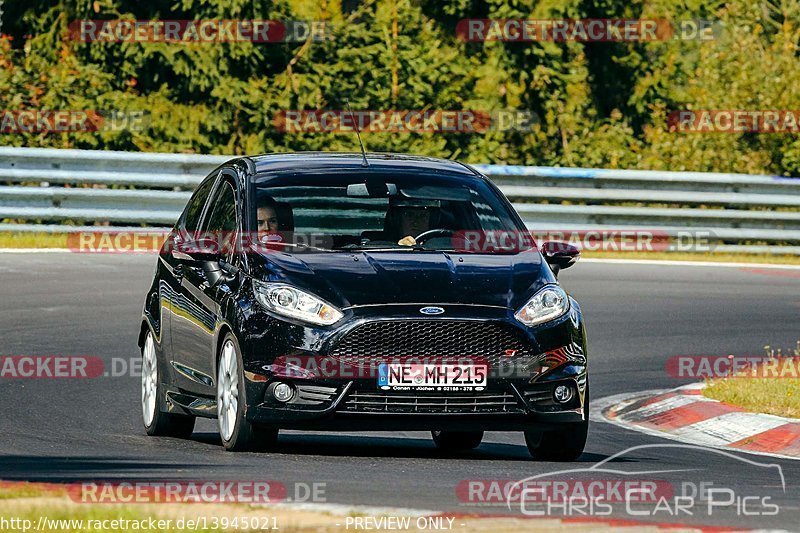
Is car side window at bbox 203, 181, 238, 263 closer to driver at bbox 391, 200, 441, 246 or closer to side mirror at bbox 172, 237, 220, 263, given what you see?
side mirror at bbox 172, 237, 220, 263

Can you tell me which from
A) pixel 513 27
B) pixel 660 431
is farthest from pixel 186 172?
pixel 660 431

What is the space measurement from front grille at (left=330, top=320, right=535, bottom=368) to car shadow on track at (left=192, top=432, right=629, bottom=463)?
76 centimetres

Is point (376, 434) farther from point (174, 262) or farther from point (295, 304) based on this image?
point (295, 304)

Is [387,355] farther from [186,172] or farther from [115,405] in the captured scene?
[186,172]

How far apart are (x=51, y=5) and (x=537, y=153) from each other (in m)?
7.68

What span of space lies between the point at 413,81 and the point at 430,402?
18732 mm

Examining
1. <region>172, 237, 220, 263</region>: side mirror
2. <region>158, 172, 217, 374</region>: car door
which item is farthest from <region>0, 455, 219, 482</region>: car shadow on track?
<region>158, 172, 217, 374</region>: car door

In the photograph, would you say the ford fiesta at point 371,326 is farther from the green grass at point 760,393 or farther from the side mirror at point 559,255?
the green grass at point 760,393

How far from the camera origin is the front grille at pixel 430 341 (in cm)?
948

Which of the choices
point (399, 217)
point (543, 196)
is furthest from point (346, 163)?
point (543, 196)

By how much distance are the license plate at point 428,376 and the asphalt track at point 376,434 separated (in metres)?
0.40

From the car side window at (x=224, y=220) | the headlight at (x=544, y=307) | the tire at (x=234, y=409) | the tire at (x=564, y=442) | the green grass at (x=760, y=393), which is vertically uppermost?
the car side window at (x=224, y=220)

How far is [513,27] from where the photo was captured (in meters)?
27.8

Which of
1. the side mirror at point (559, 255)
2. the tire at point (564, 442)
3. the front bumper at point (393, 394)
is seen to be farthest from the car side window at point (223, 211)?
the tire at point (564, 442)
